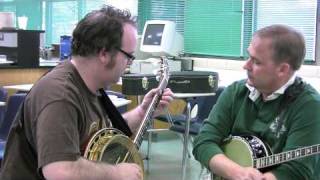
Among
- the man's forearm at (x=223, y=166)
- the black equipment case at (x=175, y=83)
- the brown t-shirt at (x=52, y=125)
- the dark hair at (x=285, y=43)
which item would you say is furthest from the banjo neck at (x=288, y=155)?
the black equipment case at (x=175, y=83)

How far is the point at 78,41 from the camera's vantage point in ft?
5.52

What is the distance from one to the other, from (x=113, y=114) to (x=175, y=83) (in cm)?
236

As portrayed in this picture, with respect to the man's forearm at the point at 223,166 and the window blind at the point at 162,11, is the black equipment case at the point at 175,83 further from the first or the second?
the window blind at the point at 162,11

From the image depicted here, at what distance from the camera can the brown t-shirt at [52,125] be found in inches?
57.9

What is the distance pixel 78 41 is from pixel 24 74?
3.86 m

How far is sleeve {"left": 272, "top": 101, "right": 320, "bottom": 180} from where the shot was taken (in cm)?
200

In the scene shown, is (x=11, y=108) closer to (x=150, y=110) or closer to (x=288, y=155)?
(x=150, y=110)

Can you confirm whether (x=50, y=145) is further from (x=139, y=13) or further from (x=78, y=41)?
(x=139, y=13)

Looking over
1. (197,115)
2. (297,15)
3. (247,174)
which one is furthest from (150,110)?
(297,15)

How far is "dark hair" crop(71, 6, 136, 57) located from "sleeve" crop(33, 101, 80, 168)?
24cm

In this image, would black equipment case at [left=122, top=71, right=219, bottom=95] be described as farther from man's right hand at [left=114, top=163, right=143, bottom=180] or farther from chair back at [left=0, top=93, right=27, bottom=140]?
man's right hand at [left=114, top=163, right=143, bottom=180]

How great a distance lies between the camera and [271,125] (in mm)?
2105

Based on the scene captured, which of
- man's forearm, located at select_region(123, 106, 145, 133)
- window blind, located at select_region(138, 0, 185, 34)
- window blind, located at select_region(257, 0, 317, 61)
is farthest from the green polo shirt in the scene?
window blind, located at select_region(138, 0, 185, 34)

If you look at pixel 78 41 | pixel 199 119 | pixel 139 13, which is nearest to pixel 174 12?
pixel 139 13
